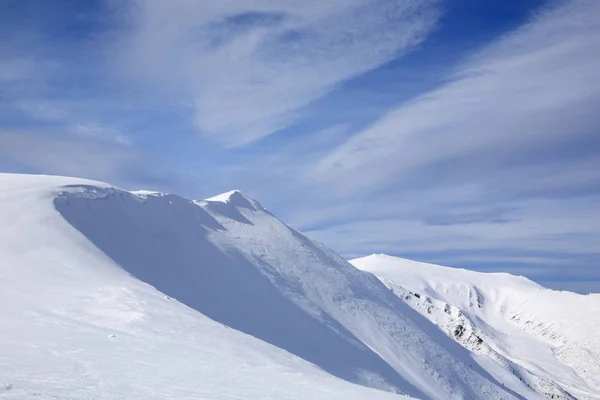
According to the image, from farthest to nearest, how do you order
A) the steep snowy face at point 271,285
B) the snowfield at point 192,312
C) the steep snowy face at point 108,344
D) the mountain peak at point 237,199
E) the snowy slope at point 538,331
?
the snowy slope at point 538,331 < the mountain peak at point 237,199 < the steep snowy face at point 271,285 < the snowfield at point 192,312 < the steep snowy face at point 108,344

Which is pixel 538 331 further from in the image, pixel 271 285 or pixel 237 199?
pixel 271 285

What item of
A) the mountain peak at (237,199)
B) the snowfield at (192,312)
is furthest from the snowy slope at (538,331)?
the mountain peak at (237,199)

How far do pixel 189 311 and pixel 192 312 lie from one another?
6.0 inches

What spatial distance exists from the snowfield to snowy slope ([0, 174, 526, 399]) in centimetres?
12

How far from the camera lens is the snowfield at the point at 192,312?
14570mm

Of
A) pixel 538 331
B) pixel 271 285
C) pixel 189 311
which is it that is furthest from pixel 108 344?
pixel 538 331

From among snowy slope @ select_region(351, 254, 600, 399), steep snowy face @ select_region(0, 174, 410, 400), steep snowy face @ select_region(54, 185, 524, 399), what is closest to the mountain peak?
steep snowy face @ select_region(54, 185, 524, 399)

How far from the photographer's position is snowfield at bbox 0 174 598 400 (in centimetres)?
1457

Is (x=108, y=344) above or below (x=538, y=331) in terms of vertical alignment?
above

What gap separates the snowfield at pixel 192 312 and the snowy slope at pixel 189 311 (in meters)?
0.12

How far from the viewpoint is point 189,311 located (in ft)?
83.9

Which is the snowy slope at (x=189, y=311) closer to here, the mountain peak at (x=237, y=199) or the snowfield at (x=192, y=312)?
the snowfield at (x=192, y=312)

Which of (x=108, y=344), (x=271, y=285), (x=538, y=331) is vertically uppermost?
(x=271, y=285)

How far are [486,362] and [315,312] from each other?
38.0 metres
